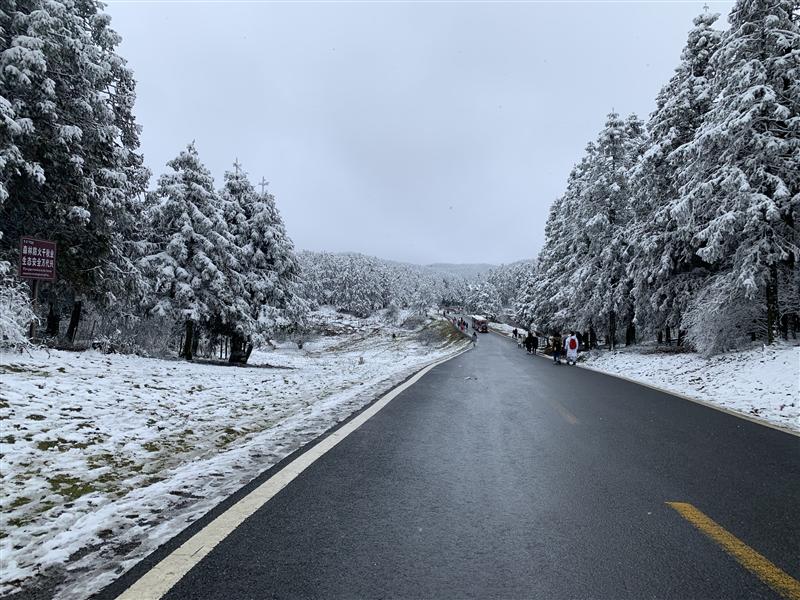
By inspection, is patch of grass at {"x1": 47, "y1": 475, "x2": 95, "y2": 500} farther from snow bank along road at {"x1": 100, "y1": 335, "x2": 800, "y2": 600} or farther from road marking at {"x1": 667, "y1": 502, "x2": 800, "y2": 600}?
road marking at {"x1": 667, "y1": 502, "x2": 800, "y2": 600}

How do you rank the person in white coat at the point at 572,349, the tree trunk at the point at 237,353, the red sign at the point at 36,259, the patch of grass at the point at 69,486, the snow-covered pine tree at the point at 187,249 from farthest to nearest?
the tree trunk at the point at 237,353
the person in white coat at the point at 572,349
the snow-covered pine tree at the point at 187,249
the red sign at the point at 36,259
the patch of grass at the point at 69,486

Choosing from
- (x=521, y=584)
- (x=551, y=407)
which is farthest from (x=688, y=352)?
(x=521, y=584)

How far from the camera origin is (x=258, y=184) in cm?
2623

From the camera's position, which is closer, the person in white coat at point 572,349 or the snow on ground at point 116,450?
the snow on ground at point 116,450

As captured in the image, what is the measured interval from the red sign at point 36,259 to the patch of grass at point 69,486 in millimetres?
8142

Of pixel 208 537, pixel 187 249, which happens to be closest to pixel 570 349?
pixel 187 249

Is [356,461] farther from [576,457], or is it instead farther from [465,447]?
[576,457]

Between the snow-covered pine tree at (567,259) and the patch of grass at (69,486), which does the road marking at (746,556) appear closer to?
the patch of grass at (69,486)

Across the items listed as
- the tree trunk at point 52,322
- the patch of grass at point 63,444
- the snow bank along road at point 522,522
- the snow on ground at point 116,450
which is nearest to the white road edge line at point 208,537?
the snow bank along road at point 522,522

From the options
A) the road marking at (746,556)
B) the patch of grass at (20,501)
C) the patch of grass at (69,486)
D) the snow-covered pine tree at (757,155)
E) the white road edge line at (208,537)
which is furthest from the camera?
the snow-covered pine tree at (757,155)

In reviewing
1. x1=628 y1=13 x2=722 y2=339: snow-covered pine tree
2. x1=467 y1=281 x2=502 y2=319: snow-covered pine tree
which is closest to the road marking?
x1=628 y1=13 x2=722 y2=339: snow-covered pine tree

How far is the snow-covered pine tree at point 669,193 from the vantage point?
774 inches

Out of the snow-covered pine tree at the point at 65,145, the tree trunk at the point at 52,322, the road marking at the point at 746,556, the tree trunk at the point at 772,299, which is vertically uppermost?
the snow-covered pine tree at the point at 65,145

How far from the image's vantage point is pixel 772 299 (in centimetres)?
1387
